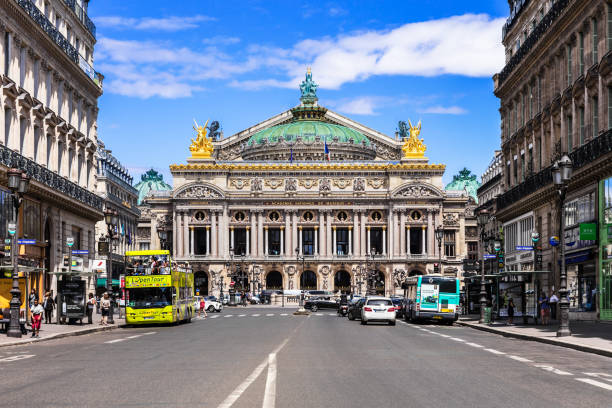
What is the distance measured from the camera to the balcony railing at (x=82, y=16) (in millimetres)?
53250

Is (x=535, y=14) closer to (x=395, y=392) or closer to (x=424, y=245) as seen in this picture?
(x=395, y=392)

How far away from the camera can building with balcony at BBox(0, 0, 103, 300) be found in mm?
42219

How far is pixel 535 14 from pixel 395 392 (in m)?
44.1

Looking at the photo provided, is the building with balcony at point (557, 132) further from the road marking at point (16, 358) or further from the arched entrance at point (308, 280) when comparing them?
the arched entrance at point (308, 280)

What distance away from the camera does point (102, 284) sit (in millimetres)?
94500

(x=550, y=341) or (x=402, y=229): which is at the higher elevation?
(x=402, y=229)

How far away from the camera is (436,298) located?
52.9 m

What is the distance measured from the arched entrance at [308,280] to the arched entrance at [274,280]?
3.19 metres

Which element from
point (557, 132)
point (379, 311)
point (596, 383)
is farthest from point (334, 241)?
point (596, 383)

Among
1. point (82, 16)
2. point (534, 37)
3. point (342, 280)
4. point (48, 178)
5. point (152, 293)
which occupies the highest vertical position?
point (82, 16)

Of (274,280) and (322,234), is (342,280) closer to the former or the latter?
(322,234)

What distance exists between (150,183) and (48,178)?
420 ft

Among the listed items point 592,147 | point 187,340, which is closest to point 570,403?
point 187,340

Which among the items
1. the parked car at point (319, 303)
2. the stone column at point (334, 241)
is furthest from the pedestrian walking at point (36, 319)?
the stone column at point (334, 241)
